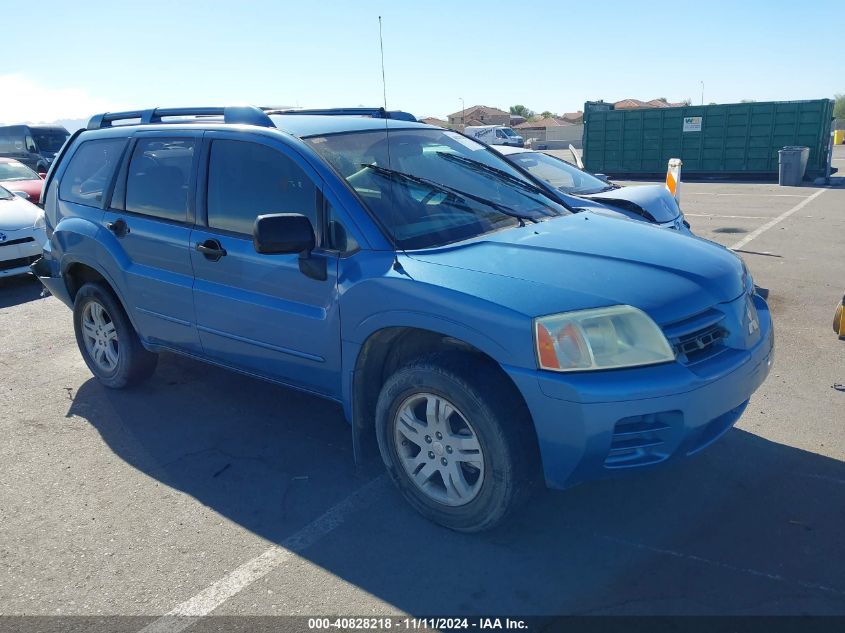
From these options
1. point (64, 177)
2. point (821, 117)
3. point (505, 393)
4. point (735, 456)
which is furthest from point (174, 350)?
point (821, 117)

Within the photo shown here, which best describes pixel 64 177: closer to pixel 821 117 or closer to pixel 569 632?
pixel 569 632

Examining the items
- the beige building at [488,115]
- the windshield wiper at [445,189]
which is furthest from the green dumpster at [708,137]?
the beige building at [488,115]

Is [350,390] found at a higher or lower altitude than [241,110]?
lower

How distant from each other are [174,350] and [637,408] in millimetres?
3011

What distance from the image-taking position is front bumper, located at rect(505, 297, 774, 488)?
280cm

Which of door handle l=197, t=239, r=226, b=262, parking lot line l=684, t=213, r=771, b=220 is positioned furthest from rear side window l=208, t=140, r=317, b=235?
parking lot line l=684, t=213, r=771, b=220

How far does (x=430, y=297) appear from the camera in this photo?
3.09 meters

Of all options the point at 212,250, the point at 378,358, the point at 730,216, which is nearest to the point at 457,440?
the point at 378,358

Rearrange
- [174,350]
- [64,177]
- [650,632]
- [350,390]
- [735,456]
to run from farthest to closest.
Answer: [64,177], [174,350], [735,456], [350,390], [650,632]

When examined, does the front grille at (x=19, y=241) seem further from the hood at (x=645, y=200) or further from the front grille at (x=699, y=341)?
the front grille at (x=699, y=341)

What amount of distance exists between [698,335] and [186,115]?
3.35 m

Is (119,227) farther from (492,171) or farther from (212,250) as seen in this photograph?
(492,171)

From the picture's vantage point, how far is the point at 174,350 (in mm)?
4621

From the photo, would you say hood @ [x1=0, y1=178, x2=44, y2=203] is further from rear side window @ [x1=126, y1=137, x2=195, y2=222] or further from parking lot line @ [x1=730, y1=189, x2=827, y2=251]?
parking lot line @ [x1=730, y1=189, x2=827, y2=251]
